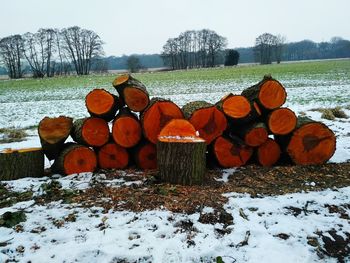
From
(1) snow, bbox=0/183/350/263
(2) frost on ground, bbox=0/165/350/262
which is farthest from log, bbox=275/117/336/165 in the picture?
(1) snow, bbox=0/183/350/263

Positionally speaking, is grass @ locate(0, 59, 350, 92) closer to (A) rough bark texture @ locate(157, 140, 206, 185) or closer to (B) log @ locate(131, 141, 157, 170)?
(B) log @ locate(131, 141, 157, 170)

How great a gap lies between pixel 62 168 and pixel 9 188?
82 centimetres

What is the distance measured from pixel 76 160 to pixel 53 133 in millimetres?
632

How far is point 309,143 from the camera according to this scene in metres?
5.74

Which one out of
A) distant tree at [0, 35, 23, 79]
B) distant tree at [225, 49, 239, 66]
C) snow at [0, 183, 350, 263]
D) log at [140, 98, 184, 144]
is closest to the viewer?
snow at [0, 183, 350, 263]

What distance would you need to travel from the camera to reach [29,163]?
17.9 ft

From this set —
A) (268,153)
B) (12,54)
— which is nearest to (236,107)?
(268,153)

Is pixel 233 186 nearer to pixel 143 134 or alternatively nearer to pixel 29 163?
pixel 143 134

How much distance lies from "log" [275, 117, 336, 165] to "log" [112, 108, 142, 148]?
8.11 feet

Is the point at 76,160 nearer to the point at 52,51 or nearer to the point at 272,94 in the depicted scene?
the point at 272,94

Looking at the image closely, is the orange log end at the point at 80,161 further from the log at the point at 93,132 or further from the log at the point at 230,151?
the log at the point at 230,151

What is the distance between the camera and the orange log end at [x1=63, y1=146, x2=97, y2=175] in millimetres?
5465

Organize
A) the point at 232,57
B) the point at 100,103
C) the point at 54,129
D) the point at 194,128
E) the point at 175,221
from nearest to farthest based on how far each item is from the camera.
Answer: the point at 175,221 → the point at 194,128 → the point at 100,103 → the point at 54,129 → the point at 232,57

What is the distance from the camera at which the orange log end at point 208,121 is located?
18.2ft
